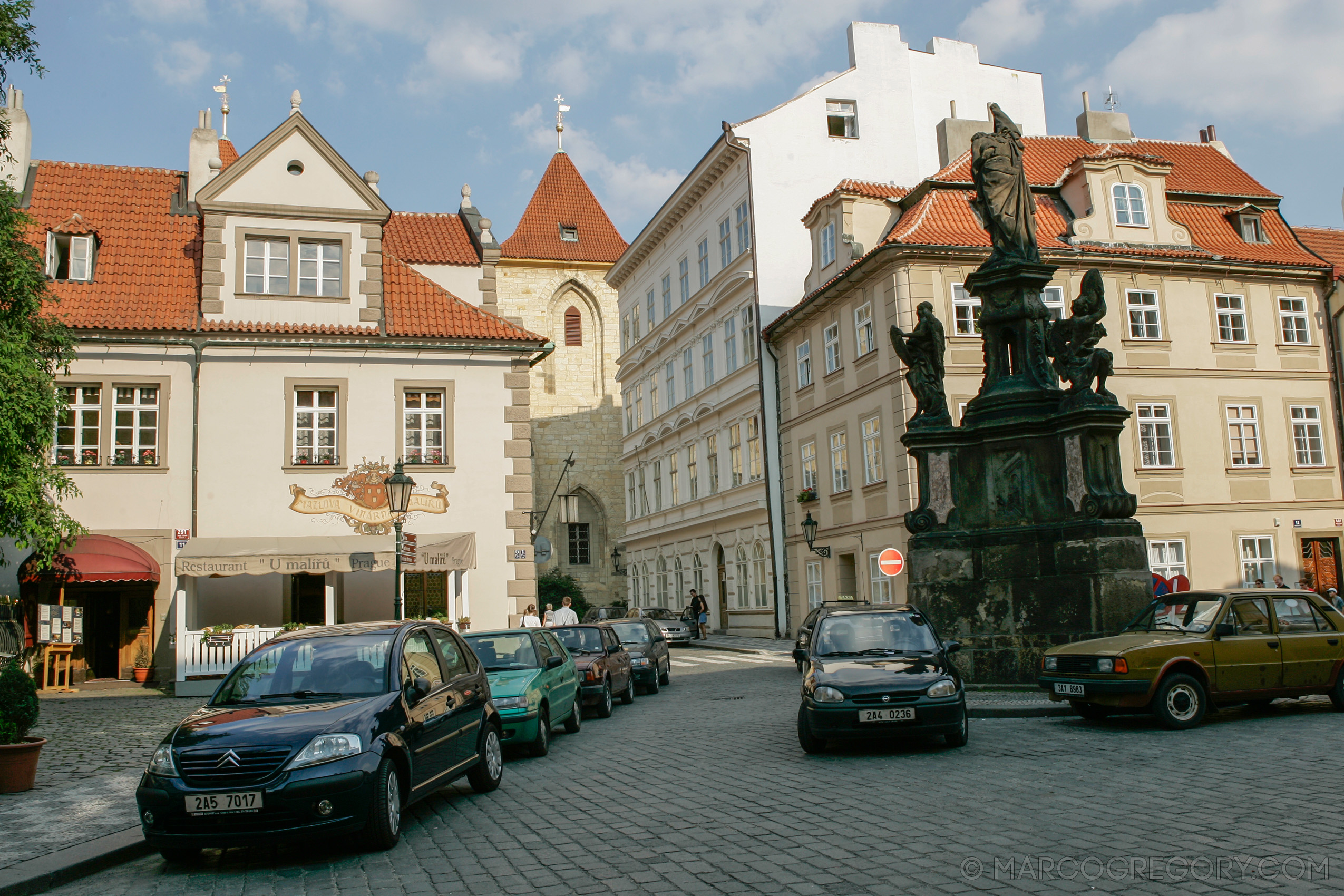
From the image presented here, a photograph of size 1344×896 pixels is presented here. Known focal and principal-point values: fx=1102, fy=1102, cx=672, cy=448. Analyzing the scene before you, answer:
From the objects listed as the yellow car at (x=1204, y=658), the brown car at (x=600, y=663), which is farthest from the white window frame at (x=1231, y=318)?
the brown car at (x=600, y=663)

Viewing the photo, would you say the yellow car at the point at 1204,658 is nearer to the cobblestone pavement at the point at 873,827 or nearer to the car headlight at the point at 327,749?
the cobblestone pavement at the point at 873,827

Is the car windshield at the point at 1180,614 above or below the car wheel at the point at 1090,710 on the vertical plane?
above

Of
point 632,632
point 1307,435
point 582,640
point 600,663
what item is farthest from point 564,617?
point 1307,435

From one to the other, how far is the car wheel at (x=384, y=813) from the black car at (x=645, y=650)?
38.4ft

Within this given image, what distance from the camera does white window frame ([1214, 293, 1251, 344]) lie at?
108ft

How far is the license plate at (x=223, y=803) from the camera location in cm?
721

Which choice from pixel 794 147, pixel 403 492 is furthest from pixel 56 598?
pixel 794 147

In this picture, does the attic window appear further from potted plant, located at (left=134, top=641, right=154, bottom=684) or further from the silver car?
the silver car

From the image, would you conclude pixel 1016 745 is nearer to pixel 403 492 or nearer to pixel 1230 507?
pixel 403 492

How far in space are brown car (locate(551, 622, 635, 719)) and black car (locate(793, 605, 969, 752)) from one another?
16.8 feet

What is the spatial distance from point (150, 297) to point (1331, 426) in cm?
3302

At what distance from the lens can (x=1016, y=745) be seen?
37.1 ft

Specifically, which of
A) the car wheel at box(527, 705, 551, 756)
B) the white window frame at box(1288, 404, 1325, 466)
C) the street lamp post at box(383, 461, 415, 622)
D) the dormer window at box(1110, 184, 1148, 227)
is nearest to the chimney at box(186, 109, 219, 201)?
the street lamp post at box(383, 461, 415, 622)

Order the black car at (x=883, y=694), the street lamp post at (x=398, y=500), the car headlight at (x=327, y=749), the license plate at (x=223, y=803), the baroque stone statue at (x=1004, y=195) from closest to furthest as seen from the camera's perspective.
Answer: the license plate at (x=223, y=803)
the car headlight at (x=327, y=749)
the black car at (x=883, y=694)
the street lamp post at (x=398, y=500)
the baroque stone statue at (x=1004, y=195)
